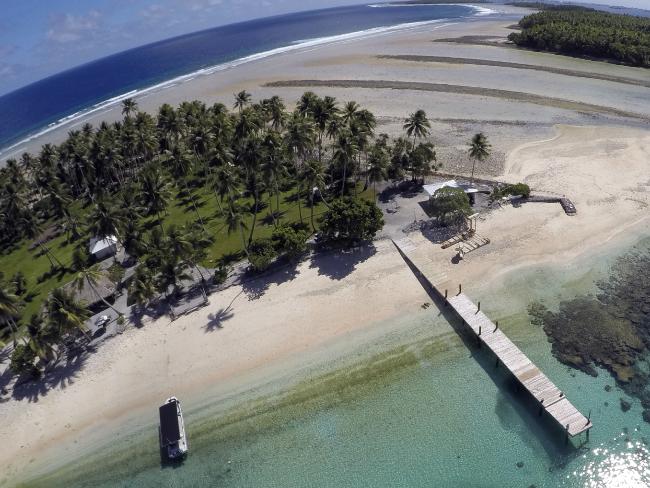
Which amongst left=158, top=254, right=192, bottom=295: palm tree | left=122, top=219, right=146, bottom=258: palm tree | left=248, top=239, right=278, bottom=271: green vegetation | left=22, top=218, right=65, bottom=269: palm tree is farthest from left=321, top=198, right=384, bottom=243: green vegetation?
left=22, top=218, right=65, bottom=269: palm tree

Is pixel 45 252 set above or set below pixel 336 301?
above

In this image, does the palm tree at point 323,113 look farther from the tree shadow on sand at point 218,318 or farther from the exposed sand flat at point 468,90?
the exposed sand flat at point 468,90

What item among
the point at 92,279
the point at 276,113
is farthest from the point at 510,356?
the point at 276,113

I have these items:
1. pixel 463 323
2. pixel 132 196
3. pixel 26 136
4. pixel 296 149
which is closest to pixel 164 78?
pixel 26 136

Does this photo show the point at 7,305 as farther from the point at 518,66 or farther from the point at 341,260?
the point at 518,66

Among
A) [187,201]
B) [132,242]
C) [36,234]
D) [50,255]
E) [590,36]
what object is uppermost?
[590,36]

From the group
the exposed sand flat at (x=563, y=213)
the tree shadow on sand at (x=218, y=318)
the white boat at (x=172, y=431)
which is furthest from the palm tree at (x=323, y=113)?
the white boat at (x=172, y=431)
